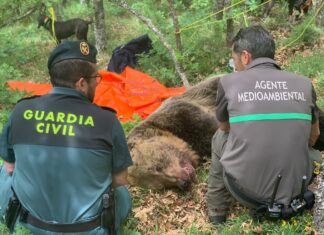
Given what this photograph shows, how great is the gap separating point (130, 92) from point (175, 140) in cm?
247

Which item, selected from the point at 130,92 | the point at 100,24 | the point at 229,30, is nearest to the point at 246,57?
the point at 130,92

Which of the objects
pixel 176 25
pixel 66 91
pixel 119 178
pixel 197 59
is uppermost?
pixel 176 25

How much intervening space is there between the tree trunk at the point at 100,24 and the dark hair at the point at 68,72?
7.12 meters

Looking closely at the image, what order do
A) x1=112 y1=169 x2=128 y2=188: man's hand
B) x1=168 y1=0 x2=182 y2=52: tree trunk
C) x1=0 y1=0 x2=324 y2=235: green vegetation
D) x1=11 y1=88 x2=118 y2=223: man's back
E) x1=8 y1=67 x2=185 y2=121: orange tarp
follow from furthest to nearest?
x1=168 y1=0 x2=182 y2=52: tree trunk, x1=8 y1=67 x2=185 y2=121: orange tarp, x1=0 y1=0 x2=324 y2=235: green vegetation, x1=112 y1=169 x2=128 y2=188: man's hand, x1=11 y1=88 x2=118 y2=223: man's back

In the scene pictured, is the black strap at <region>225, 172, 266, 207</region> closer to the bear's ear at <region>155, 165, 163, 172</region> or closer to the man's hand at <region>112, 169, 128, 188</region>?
the man's hand at <region>112, 169, 128, 188</region>

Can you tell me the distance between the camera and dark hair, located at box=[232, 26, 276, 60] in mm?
3266

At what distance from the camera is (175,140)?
14.6ft

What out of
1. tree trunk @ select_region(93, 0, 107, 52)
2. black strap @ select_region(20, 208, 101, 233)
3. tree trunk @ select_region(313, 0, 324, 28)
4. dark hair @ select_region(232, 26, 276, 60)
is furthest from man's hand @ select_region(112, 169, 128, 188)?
tree trunk @ select_region(93, 0, 107, 52)

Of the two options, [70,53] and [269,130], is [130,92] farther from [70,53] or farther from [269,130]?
[269,130]

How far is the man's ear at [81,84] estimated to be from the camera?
113 inches

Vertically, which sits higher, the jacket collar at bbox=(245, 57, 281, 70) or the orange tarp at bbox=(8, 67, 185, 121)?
the jacket collar at bbox=(245, 57, 281, 70)

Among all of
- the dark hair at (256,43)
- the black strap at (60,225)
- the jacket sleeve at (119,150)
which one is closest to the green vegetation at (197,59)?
the black strap at (60,225)

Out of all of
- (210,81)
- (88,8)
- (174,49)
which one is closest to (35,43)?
(88,8)

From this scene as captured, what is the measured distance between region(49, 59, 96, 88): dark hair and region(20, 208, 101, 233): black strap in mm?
939
